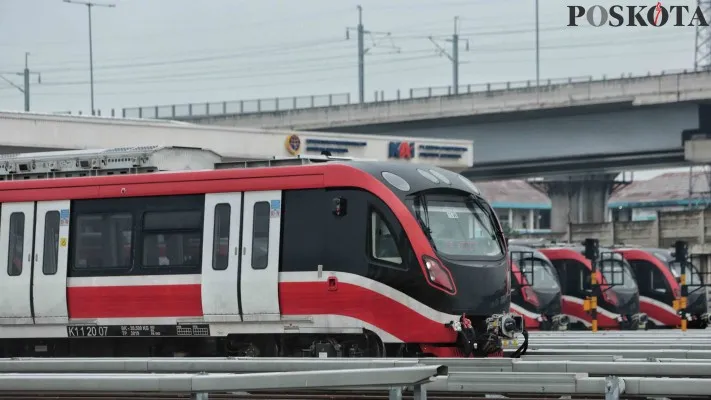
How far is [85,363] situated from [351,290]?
6537 mm

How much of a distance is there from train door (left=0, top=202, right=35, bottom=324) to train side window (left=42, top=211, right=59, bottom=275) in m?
0.23

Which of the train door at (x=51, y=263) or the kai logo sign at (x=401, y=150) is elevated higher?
the kai logo sign at (x=401, y=150)

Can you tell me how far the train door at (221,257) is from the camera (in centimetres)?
1698

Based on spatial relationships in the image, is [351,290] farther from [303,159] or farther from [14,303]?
[14,303]

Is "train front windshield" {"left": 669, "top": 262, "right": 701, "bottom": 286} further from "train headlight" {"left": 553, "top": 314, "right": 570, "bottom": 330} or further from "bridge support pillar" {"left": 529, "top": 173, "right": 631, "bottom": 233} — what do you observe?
"bridge support pillar" {"left": 529, "top": 173, "right": 631, "bottom": 233}

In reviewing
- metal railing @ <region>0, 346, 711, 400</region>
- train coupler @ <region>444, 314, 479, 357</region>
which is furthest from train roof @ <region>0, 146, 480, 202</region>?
metal railing @ <region>0, 346, 711, 400</region>

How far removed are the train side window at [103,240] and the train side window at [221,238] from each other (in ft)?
4.55

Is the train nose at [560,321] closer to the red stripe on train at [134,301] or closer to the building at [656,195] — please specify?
the red stripe on train at [134,301]

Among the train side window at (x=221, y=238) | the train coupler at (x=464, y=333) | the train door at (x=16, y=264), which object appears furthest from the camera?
the train door at (x=16, y=264)

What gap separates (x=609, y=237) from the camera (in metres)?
65.1

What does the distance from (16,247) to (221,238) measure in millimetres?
3307

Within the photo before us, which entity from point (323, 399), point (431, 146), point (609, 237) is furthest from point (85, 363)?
point (609, 237)

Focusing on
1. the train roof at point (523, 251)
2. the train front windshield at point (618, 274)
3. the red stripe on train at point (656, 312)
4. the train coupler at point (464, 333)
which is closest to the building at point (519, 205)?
the red stripe on train at point (656, 312)

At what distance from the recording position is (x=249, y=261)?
55.5 feet
